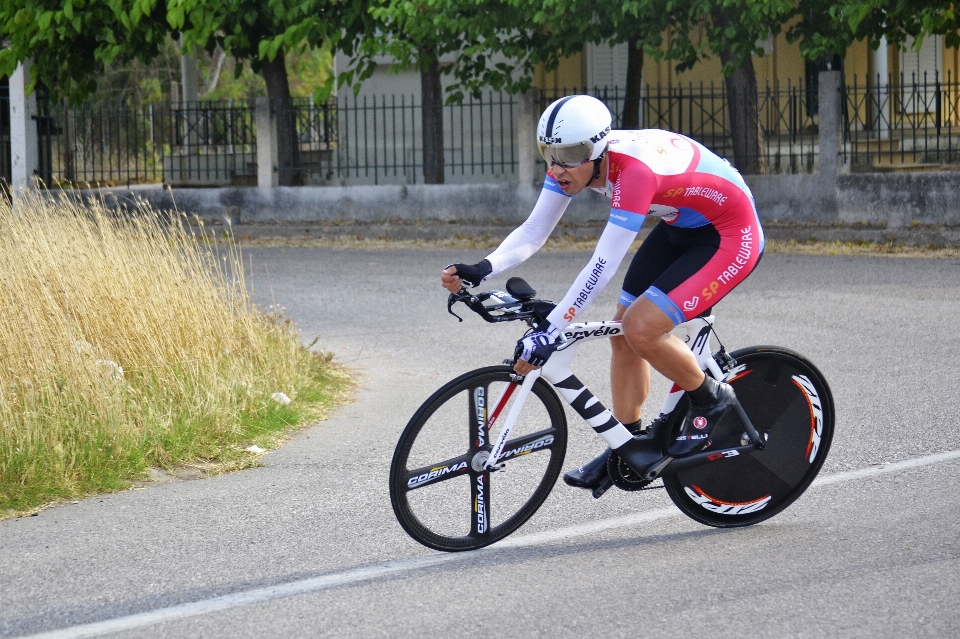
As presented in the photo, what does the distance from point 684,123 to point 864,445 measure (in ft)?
57.5

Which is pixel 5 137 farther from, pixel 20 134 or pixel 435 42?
pixel 435 42

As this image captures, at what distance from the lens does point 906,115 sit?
17.4m

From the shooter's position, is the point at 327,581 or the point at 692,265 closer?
the point at 327,581

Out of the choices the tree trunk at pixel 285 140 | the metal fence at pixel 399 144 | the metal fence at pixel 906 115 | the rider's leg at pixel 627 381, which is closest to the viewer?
the rider's leg at pixel 627 381

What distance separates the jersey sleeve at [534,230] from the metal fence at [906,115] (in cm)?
1315

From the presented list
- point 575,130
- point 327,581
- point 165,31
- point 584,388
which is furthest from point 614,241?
point 165,31

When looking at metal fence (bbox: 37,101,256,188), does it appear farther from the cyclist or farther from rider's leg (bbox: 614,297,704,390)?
rider's leg (bbox: 614,297,704,390)

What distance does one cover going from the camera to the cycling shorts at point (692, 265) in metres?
4.97

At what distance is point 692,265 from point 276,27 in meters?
15.5

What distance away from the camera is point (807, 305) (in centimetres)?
1166

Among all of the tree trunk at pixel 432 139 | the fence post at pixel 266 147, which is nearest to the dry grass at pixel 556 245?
the fence post at pixel 266 147

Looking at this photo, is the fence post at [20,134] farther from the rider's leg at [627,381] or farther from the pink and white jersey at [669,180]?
the pink and white jersey at [669,180]

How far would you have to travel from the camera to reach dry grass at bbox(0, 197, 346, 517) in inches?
247

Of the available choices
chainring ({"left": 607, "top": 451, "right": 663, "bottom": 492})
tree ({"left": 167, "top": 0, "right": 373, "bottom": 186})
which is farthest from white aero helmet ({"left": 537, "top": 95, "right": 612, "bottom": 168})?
tree ({"left": 167, "top": 0, "right": 373, "bottom": 186})
